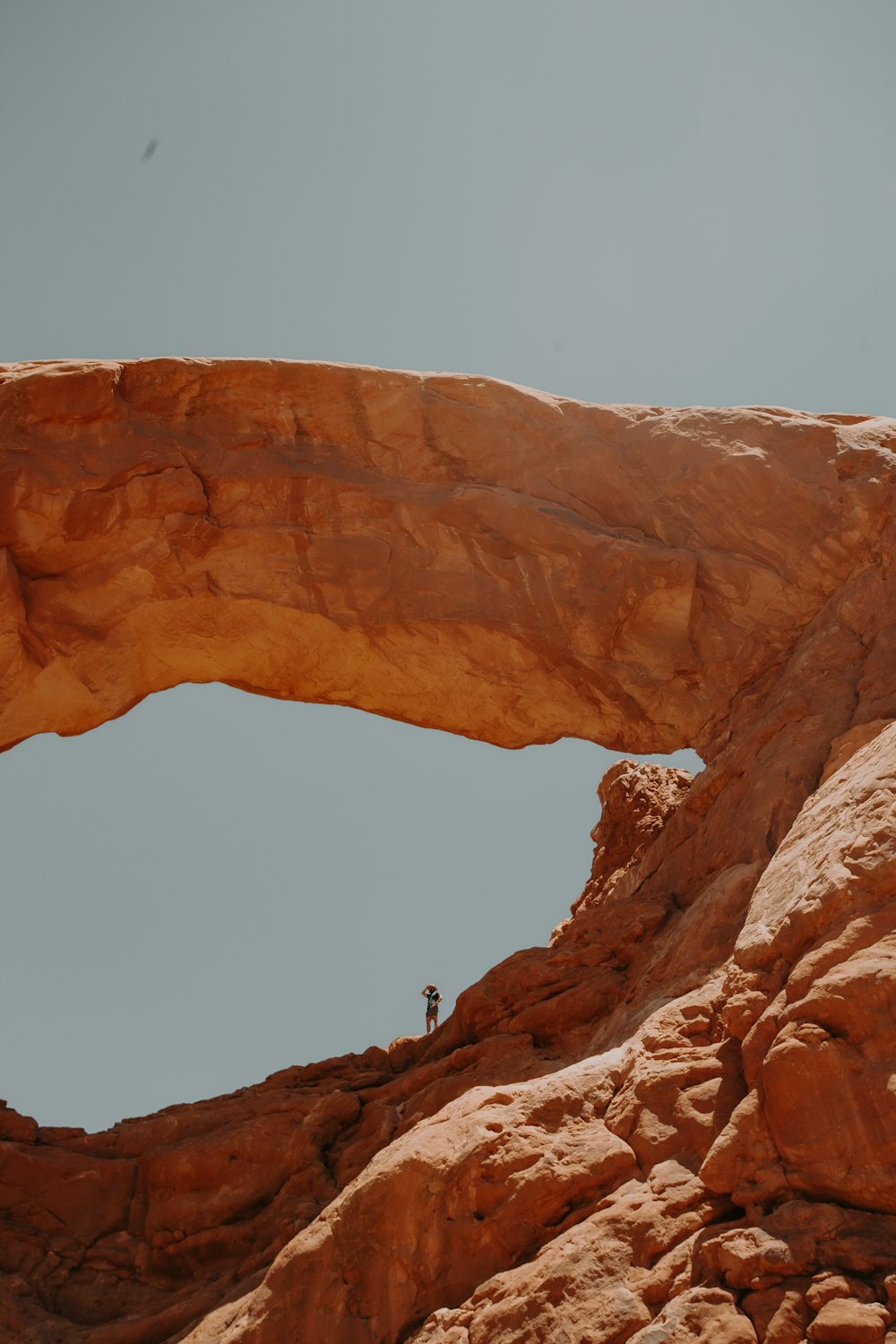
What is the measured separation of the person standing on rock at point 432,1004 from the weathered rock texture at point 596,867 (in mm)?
3889

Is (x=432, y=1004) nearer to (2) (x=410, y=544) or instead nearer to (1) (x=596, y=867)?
(1) (x=596, y=867)

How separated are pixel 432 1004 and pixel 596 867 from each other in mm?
3583

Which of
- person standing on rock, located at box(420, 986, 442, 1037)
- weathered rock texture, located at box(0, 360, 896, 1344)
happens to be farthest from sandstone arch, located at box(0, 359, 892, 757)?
person standing on rock, located at box(420, 986, 442, 1037)

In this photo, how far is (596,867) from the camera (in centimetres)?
1912

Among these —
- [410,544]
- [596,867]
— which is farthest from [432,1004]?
[410,544]

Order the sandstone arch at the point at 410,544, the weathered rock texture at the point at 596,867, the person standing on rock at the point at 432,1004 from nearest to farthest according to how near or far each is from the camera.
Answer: the weathered rock texture at the point at 596,867
the sandstone arch at the point at 410,544
the person standing on rock at the point at 432,1004

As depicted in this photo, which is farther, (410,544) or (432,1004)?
(432,1004)

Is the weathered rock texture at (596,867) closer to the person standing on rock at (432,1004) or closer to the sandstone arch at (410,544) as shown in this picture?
the sandstone arch at (410,544)

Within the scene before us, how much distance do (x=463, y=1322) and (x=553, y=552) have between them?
28.5ft

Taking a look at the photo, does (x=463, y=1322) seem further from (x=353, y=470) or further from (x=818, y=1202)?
(x=353, y=470)

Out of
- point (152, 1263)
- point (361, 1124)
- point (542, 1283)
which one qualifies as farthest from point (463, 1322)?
point (152, 1263)

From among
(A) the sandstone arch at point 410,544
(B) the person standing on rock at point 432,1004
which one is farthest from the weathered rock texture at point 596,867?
(B) the person standing on rock at point 432,1004

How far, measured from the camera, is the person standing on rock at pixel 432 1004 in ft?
67.0

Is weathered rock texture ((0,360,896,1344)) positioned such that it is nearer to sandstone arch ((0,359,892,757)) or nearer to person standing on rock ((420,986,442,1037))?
sandstone arch ((0,359,892,757))
